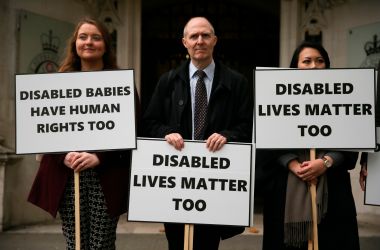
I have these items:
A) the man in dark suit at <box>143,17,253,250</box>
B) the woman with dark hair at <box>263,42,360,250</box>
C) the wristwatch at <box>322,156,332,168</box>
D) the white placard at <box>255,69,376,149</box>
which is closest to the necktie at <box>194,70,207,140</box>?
the man in dark suit at <box>143,17,253,250</box>

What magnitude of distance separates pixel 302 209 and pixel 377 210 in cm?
379

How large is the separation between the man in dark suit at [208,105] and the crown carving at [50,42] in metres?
3.54

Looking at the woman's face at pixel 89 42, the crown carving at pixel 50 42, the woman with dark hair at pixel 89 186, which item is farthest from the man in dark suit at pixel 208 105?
the crown carving at pixel 50 42

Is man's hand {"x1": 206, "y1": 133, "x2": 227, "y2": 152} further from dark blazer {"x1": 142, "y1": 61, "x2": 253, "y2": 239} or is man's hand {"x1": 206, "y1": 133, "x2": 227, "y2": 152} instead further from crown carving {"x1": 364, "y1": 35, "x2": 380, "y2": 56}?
crown carving {"x1": 364, "y1": 35, "x2": 380, "y2": 56}

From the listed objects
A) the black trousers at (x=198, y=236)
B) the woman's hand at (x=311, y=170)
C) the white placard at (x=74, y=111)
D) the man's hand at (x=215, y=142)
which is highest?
the white placard at (x=74, y=111)

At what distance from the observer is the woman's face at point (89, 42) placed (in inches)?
119

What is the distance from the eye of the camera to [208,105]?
3.06m

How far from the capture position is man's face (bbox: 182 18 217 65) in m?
2.99

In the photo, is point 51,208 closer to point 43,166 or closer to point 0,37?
point 43,166

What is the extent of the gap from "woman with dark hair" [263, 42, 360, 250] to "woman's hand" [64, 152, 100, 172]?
106 centimetres

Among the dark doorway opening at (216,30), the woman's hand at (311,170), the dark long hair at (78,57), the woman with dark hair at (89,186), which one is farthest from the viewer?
the dark doorway opening at (216,30)

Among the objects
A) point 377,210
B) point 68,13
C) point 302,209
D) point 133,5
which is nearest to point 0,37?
point 68,13

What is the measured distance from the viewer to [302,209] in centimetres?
289

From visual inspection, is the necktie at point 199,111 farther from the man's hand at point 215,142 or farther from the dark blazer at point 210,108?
Answer: the man's hand at point 215,142
